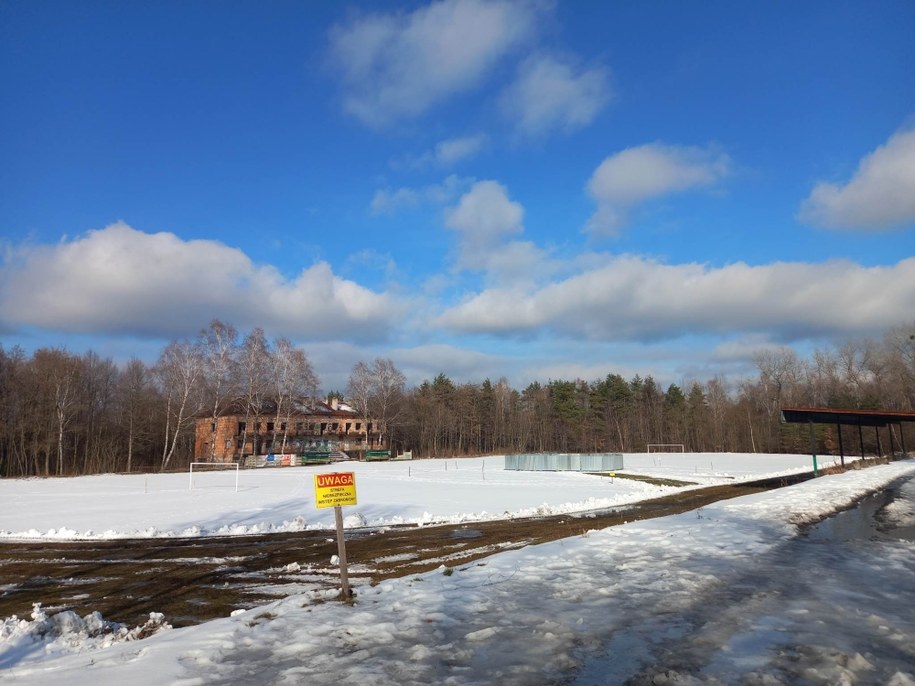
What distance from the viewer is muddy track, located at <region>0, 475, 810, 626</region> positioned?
9.73 meters

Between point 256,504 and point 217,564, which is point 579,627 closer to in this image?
point 217,564

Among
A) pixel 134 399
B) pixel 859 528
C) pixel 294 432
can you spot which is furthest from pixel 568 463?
pixel 134 399

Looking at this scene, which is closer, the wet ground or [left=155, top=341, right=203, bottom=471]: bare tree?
the wet ground

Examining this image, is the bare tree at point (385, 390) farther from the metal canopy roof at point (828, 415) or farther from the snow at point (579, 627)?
the snow at point (579, 627)

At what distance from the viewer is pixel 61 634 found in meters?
7.43

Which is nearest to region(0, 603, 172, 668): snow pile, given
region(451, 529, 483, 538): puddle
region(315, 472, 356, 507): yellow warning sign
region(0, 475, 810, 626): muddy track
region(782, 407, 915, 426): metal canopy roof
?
region(0, 475, 810, 626): muddy track

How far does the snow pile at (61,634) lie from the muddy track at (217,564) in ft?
1.92

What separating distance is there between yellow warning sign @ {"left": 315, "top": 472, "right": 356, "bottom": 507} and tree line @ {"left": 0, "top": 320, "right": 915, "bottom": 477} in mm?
50920

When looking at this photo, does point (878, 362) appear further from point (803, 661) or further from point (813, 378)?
point (803, 661)

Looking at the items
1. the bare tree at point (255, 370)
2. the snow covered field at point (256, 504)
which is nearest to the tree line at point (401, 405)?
the bare tree at point (255, 370)

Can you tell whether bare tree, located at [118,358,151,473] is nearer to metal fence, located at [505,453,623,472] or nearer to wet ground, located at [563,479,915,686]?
metal fence, located at [505,453,623,472]

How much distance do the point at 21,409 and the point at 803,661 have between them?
2761 inches

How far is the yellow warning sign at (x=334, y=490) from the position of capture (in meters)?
8.30

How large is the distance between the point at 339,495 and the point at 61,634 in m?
3.85
